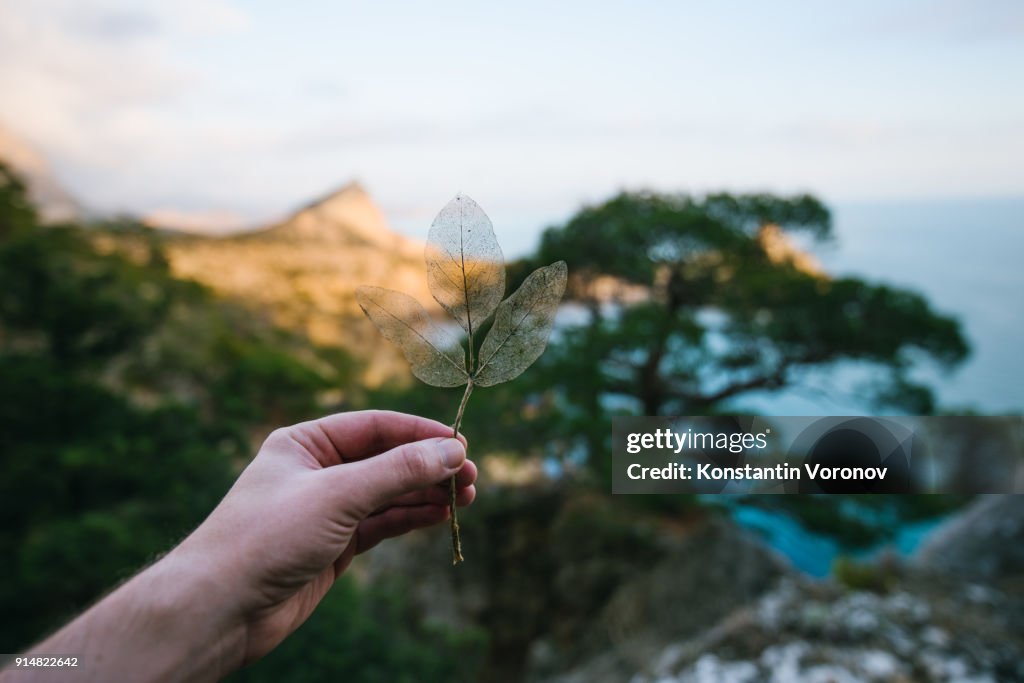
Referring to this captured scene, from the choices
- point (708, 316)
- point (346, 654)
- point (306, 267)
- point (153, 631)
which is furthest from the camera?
point (306, 267)

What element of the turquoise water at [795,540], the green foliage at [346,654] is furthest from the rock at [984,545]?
the green foliage at [346,654]

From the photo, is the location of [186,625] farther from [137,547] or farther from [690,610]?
[690,610]

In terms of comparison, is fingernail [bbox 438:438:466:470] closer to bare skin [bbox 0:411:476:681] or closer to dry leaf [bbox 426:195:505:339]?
bare skin [bbox 0:411:476:681]

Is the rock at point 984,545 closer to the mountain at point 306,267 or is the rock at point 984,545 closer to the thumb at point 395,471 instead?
the thumb at point 395,471

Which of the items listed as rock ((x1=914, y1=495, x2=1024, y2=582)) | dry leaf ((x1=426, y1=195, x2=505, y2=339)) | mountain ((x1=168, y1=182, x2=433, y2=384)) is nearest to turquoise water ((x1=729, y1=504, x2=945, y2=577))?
rock ((x1=914, y1=495, x2=1024, y2=582))

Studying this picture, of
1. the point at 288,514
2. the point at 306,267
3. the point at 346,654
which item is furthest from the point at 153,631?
the point at 306,267

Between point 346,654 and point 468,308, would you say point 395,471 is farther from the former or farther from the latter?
point 346,654
